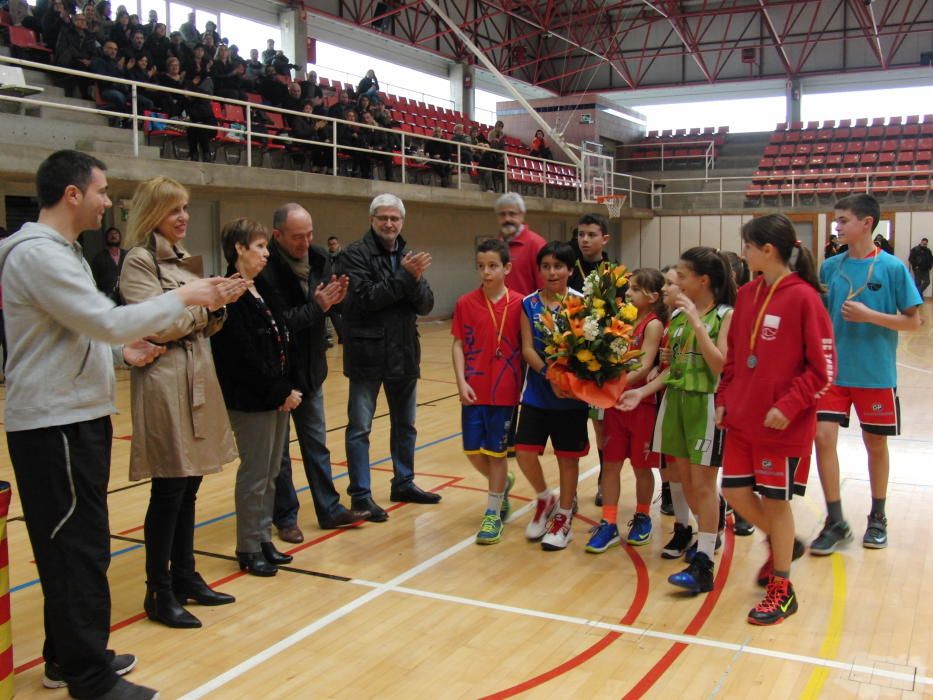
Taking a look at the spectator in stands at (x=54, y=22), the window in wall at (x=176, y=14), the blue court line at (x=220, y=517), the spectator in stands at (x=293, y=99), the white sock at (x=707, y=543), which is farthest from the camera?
the window in wall at (x=176, y=14)

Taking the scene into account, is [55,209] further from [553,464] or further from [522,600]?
[553,464]

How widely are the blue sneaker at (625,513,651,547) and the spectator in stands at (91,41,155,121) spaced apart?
354 inches

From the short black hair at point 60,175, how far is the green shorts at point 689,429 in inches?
105

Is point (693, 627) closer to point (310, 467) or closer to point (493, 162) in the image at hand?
point (310, 467)

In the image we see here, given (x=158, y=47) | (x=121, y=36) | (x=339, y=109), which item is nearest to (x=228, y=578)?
(x=121, y=36)

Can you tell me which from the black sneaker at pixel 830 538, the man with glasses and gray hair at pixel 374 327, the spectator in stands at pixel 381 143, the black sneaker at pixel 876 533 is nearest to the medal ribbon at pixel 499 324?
the man with glasses and gray hair at pixel 374 327

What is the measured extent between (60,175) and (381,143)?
12634mm

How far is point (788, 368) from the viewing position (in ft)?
11.4

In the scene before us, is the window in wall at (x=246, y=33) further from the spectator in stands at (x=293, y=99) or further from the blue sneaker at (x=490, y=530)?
the blue sneaker at (x=490, y=530)

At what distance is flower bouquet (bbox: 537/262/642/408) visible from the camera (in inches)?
159

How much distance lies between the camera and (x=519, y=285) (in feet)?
18.5

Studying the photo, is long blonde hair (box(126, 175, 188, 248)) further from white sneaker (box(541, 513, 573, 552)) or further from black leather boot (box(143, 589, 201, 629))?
white sneaker (box(541, 513, 573, 552))

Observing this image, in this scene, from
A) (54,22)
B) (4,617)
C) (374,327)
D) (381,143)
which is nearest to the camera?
(4,617)

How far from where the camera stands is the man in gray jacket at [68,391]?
2.65 m
